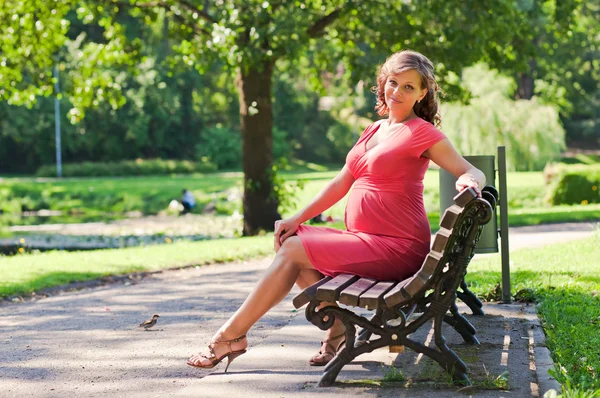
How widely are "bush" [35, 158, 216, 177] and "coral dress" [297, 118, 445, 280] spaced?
4781 centimetres

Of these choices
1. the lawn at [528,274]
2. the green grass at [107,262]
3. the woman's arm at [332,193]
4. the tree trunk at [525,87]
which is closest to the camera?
the woman's arm at [332,193]

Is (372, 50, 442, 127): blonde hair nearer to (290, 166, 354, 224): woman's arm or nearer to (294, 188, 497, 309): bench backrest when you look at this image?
(290, 166, 354, 224): woman's arm

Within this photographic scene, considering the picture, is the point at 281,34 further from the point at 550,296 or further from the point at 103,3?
the point at 550,296

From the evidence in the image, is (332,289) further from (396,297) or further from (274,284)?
(274,284)

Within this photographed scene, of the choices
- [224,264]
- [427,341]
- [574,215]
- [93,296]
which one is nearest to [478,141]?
[574,215]

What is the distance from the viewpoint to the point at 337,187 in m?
5.51

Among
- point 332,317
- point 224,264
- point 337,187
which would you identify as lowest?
point 224,264

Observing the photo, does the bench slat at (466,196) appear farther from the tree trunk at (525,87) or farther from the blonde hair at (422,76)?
the tree trunk at (525,87)

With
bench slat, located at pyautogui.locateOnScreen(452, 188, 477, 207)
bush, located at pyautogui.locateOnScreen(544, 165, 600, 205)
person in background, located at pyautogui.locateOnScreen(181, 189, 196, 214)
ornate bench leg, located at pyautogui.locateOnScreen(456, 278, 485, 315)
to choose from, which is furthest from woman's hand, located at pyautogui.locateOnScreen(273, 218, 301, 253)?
person in background, located at pyautogui.locateOnScreen(181, 189, 196, 214)

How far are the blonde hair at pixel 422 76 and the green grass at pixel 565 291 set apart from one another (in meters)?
1.65

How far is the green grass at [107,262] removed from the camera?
37.3 feet

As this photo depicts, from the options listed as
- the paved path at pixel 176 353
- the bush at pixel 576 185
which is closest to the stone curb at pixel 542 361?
the paved path at pixel 176 353

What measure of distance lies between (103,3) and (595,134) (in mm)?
48196

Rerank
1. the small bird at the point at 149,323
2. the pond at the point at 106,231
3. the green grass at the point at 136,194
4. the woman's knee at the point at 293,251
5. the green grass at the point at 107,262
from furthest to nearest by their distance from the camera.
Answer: the green grass at the point at 136,194 → the pond at the point at 106,231 → the green grass at the point at 107,262 → the small bird at the point at 149,323 → the woman's knee at the point at 293,251
